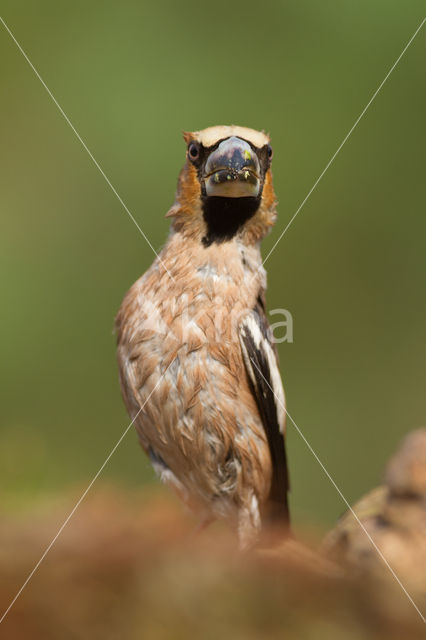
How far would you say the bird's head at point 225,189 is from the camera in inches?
98.9

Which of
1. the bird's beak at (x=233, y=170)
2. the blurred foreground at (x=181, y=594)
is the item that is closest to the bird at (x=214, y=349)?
the bird's beak at (x=233, y=170)

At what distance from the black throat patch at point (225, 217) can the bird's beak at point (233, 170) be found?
0.15m

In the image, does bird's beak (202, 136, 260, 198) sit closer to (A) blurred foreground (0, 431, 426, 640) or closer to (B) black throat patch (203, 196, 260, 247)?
(B) black throat patch (203, 196, 260, 247)

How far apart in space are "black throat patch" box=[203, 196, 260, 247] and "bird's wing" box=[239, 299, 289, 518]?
1.06 ft

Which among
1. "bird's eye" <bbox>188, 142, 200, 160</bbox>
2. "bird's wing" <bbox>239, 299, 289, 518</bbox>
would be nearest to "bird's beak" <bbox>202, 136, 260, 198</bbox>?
"bird's eye" <bbox>188, 142, 200, 160</bbox>

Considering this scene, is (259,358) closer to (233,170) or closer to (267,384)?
(267,384)

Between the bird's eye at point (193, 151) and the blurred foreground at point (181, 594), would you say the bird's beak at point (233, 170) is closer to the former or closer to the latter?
the bird's eye at point (193, 151)

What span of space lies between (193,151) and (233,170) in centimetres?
33

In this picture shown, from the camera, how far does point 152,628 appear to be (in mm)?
806

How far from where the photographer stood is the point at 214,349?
2549 millimetres

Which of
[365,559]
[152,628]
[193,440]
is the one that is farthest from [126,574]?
[193,440]

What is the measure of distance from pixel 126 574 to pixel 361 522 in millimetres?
1054

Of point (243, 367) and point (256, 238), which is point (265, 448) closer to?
point (243, 367)

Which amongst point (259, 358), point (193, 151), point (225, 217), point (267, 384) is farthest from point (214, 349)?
point (193, 151)
